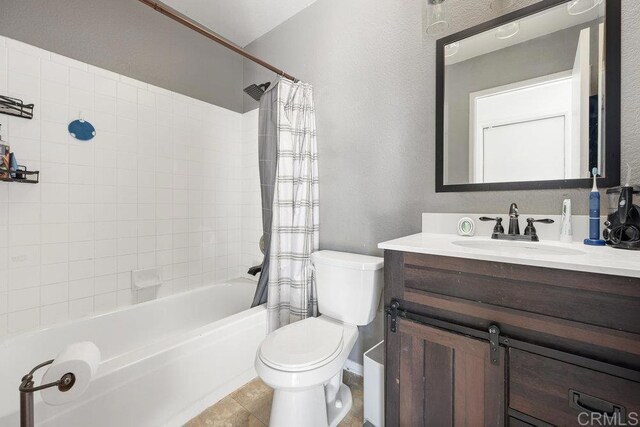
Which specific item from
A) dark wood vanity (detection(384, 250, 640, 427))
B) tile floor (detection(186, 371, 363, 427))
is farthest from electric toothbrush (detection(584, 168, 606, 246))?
tile floor (detection(186, 371, 363, 427))

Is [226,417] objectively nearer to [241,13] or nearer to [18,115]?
[18,115]

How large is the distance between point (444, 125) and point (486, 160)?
10.7 inches

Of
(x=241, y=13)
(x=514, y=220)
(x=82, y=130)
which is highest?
(x=241, y=13)

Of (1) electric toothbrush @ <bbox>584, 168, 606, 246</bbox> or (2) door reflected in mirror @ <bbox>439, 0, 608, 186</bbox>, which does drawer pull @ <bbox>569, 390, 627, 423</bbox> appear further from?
(2) door reflected in mirror @ <bbox>439, 0, 608, 186</bbox>

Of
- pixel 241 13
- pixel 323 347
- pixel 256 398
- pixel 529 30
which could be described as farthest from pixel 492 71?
pixel 256 398

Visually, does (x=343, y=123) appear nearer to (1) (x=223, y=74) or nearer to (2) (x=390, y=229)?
(2) (x=390, y=229)

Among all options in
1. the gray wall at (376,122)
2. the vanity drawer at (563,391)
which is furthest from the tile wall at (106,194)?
the vanity drawer at (563,391)

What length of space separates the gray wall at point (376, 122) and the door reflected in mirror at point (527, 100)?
3.6 inches

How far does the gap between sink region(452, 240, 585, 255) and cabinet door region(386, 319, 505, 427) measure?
37 cm

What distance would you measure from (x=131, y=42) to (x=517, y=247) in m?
2.65

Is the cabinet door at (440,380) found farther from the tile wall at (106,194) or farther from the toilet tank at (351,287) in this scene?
the tile wall at (106,194)

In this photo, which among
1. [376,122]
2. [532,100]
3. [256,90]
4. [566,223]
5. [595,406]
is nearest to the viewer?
[595,406]

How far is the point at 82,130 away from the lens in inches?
63.9

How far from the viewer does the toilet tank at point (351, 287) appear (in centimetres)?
139
